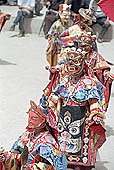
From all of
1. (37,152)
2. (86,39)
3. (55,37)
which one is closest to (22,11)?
(55,37)

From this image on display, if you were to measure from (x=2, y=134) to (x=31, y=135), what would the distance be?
7.04 feet

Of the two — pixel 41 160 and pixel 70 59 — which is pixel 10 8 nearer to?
pixel 70 59

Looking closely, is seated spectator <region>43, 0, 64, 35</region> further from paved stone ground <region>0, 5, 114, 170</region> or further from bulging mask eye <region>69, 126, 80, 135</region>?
bulging mask eye <region>69, 126, 80, 135</region>

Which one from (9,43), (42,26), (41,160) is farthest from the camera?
(42,26)

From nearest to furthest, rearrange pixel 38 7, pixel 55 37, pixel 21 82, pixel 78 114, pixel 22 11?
pixel 78 114
pixel 55 37
pixel 21 82
pixel 22 11
pixel 38 7

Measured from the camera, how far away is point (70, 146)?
190 inches

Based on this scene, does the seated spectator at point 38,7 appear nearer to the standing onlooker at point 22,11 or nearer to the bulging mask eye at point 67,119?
the standing onlooker at point 22,11

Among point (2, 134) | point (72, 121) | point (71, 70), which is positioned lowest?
point (2, 134)

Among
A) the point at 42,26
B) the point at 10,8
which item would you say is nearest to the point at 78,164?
the point at 42,26

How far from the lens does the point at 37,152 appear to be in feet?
13.0

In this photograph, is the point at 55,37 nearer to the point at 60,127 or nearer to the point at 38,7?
the point at 60,127

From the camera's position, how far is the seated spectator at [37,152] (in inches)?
154

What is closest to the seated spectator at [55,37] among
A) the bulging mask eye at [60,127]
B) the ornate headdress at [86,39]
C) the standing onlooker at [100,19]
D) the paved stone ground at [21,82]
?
the paved stone ground at [21,82]

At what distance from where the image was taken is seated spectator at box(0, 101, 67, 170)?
12.8ft
